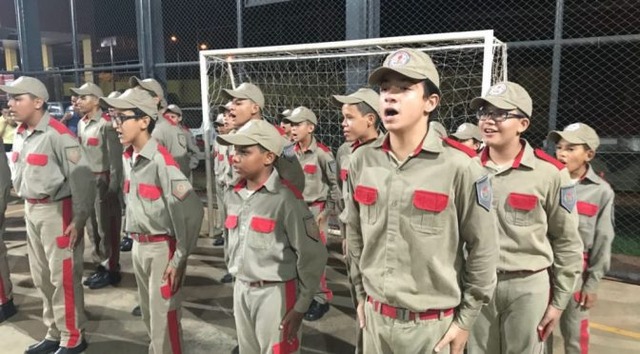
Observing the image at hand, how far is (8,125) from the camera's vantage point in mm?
7742

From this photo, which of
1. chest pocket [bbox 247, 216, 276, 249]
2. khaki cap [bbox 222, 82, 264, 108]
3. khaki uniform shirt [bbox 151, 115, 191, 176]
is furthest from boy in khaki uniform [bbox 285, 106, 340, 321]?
chest pocket [bbox 247, 216, 276, 249]

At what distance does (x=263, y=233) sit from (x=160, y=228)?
866mm

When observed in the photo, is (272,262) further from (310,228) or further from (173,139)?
(173,139)

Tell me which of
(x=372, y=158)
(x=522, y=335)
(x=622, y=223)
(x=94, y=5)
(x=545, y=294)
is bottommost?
(x=622, y=223)

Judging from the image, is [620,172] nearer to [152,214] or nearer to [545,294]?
[545,294]

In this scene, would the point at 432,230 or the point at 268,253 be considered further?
the point at 268,253

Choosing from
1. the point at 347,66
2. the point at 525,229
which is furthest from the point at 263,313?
the point at 347,66

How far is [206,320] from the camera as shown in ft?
14.1

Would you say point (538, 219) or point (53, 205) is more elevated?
point (538, 219)

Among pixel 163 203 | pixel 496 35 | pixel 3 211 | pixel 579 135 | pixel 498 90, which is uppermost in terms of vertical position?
pixel 496 35

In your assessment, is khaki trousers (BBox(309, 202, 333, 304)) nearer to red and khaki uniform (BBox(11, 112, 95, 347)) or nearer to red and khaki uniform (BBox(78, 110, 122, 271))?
red and khaki uniform (BBox(11, 112, 95, 347))

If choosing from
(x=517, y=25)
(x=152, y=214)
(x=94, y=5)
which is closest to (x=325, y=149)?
(x=152, y=214)

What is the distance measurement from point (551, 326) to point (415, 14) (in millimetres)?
10611

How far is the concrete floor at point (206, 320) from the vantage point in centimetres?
385
